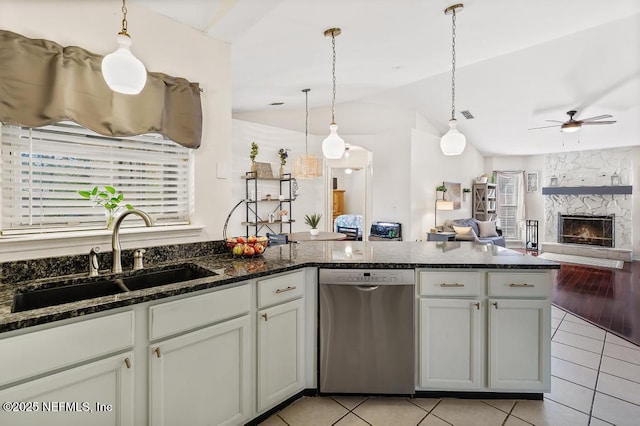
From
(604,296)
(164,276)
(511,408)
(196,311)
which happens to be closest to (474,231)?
(604,296)

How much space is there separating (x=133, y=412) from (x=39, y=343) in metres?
0.49

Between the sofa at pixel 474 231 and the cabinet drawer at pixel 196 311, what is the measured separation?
18.2 ft

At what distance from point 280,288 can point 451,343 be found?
3.77ft

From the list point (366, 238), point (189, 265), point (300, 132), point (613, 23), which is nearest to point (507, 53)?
point (613, 23)

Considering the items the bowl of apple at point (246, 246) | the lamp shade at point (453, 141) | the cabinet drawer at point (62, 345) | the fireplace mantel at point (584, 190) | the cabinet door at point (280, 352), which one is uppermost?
the lamp shade at point (453, 141)

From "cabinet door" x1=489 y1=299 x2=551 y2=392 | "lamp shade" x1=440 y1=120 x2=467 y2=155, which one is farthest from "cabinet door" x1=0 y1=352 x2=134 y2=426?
"lamp shade" x1=440 y1=120 x2=467 y2=155

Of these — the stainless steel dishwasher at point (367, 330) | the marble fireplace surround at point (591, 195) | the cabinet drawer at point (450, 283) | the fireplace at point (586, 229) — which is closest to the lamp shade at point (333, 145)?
the stainless steel dishwasher at point (367, 330)

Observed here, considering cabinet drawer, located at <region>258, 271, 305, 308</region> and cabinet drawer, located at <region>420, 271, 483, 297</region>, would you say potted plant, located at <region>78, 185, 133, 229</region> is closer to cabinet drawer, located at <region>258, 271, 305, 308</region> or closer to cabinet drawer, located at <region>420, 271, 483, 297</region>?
cabinet drawer, located at <region>258, 271, 305, 308</region>

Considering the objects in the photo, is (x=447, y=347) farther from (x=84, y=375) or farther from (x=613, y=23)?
(x=613, y=23)

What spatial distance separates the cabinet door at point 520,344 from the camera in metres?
2.05

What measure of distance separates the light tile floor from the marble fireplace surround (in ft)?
20.7

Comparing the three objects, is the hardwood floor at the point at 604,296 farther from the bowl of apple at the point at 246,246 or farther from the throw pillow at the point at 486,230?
the bowl of apple at the point at 246,246

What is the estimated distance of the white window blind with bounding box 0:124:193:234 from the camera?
66.2 inches

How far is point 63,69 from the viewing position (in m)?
1.70
